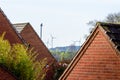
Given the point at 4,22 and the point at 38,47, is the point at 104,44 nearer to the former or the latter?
the point at 4,22

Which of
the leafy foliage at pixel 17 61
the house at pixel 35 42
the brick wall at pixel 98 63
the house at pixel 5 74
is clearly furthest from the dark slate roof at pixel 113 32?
the house at pixel 35 42

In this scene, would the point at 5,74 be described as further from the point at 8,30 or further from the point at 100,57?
the point at 8,30

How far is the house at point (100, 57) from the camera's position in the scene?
1555 centimetres

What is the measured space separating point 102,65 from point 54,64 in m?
31.1

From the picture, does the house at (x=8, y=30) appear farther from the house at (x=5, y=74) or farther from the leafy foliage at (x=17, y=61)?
the house at (x=5, y=74)

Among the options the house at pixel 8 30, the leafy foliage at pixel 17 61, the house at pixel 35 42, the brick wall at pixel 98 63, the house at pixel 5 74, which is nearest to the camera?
the brick wall at pixel 98 63

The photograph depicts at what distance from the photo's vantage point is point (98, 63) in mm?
16109

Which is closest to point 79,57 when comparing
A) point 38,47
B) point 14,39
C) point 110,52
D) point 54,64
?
point 110,52

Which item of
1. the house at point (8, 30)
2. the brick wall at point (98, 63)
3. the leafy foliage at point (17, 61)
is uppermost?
the house at point (8, 30)

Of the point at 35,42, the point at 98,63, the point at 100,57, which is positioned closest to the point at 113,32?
the point at 100,57

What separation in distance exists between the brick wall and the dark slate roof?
200 millimetres

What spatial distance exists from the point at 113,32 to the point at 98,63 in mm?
1154

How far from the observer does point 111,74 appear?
15617mm

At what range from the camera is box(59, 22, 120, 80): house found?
1555 centimetres
